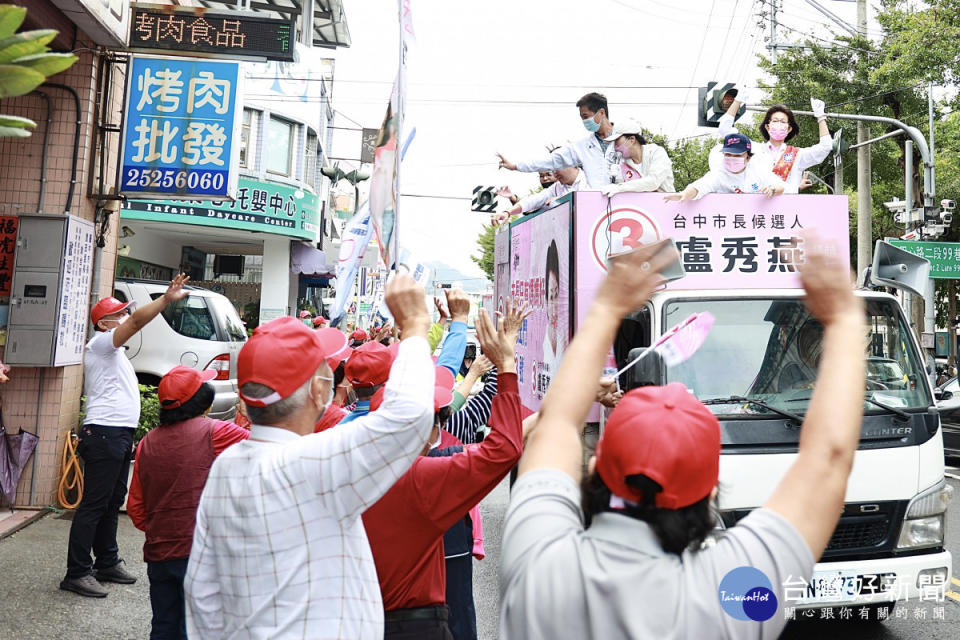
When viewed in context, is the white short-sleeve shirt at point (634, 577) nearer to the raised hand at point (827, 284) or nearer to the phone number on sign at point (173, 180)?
the raised hand at point (827, 284)

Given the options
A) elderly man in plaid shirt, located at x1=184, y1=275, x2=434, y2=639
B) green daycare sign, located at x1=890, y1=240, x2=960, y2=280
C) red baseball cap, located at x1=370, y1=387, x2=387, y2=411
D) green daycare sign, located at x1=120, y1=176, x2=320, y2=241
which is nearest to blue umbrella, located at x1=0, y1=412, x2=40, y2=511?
red baseball cap, located at x1=370, y1=387, x2=387, y2=411

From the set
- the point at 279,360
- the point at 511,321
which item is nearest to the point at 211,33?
the point at 511,321

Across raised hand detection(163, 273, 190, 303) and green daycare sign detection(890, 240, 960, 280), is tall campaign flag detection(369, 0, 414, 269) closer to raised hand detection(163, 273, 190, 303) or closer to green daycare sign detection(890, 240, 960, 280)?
raised hand detection(163, 273, 190, 303)

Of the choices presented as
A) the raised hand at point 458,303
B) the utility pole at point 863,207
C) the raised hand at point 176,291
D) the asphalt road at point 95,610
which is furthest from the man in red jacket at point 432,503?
the utility pole at point 863,207

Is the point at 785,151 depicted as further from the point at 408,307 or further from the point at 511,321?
the point at 408,307

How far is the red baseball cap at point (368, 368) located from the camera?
308 centimetres

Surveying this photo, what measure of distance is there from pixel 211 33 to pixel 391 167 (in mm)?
3839

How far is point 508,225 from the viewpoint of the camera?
7.25 m

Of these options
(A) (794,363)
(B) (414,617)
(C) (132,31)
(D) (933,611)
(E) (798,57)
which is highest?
(E) (798,57)

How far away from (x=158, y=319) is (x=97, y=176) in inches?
159

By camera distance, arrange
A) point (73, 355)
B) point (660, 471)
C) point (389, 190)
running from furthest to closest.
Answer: point (73, 355)
point (389, 190)
point (660, 471)

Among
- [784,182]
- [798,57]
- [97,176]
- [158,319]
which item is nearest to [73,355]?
[97,176]

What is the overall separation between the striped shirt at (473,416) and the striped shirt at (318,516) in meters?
2.45

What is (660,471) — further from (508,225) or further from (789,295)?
(508,225)
